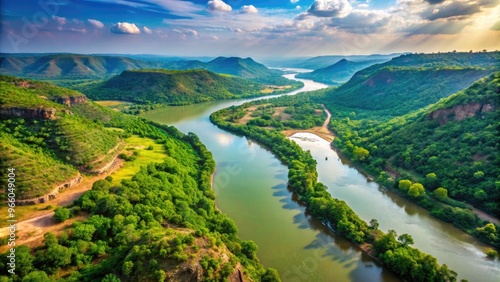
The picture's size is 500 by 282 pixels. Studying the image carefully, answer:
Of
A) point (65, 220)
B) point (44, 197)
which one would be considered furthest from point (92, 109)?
point (65, 220)

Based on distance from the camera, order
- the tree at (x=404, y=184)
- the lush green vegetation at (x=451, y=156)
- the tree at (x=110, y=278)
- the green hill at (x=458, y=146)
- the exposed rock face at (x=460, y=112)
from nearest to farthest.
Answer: the tree at (x=110, y=278) < the lush green vegetation at (x=451, y=156) < the green hill at (x=458, y=146) < the tree at (x=404, y=184) < the exposed rock face at (x=460, y=112)

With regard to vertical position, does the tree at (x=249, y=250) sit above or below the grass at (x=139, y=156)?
below

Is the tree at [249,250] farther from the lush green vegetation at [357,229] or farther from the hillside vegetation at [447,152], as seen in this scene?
the hillside vegetation at [447,152]

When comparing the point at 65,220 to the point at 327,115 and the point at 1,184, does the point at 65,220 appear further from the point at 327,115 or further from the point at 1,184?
the point at 327,115

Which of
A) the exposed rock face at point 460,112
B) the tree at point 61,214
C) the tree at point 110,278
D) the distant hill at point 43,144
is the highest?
the exposed rock face at point 460,112

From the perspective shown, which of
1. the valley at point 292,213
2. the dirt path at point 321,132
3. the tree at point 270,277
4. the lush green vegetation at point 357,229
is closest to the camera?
the tree at point 270,277

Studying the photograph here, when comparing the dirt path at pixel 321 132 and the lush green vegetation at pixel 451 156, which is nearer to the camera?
the lush green vegetation at pixel 451 156

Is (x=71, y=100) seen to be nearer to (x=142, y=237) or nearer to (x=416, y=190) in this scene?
(x=142, y=237)

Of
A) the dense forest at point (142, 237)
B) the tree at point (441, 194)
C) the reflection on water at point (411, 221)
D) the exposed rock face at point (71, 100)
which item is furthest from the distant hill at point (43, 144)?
the tree at point (441, 194)

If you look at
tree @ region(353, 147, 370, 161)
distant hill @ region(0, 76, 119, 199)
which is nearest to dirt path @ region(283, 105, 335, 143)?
tree @ region(353, 147, 370, 161)
